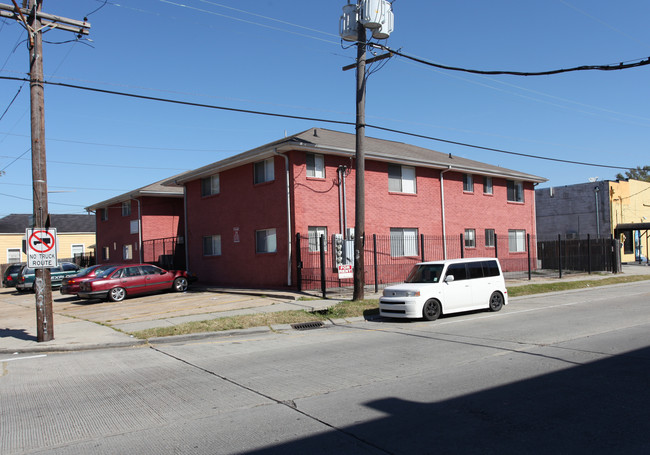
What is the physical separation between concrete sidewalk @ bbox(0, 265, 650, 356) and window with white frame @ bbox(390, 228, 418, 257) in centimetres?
327

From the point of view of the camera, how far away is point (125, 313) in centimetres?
1623

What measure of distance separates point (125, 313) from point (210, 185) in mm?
10803

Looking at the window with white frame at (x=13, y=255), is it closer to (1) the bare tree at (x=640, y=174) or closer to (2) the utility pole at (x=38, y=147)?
(2) the utility pole at (x=38, y=147)

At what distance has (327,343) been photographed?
10508 millimetres

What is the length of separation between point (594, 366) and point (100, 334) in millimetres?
10555

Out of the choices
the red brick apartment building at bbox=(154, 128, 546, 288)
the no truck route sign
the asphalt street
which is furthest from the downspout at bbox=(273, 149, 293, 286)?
the no truck route sign

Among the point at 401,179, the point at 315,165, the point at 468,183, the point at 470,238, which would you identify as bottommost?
the point at 470,238

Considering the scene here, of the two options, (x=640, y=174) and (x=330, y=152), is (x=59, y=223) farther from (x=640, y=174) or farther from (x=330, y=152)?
(x=640, y=174)

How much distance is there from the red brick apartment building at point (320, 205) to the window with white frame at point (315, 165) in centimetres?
4

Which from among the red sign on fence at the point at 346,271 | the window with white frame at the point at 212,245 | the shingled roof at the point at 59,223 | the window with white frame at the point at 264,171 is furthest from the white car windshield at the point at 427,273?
the shingled roof at the point at 59,223

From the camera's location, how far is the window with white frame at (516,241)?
98.2 feet

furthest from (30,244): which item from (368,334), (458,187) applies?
(458,187)

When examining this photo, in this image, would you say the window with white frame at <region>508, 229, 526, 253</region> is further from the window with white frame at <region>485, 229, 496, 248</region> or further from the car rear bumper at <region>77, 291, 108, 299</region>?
the car rear bumper at <region>77, 291, 108, 299</region>

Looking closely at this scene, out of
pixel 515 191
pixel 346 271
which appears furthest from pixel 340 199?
pixel 515 191
